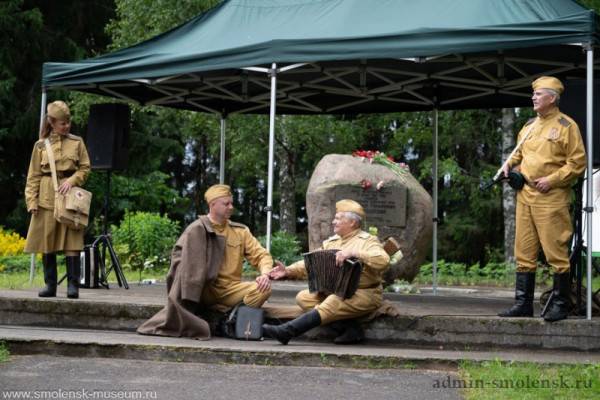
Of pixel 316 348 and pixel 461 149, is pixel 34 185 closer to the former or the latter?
pixel 316 348

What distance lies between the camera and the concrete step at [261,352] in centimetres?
721

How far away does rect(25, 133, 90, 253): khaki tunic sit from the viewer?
9.25 meters

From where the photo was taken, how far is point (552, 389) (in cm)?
621

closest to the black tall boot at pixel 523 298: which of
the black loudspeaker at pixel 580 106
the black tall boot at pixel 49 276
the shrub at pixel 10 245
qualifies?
the black loudspeaker at pixel 580 106

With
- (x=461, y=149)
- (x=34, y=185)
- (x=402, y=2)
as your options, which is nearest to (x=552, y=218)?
(x=402, y=2)

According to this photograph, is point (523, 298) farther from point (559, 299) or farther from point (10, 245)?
point (10, 245)

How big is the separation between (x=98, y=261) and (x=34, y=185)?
5.63 ft

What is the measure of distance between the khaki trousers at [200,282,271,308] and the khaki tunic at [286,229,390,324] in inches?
14.7

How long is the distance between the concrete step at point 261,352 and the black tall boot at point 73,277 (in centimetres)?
115

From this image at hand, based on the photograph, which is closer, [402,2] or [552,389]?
[552,389]

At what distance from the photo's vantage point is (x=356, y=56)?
28.4 feet

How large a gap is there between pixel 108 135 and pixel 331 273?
4342 mm

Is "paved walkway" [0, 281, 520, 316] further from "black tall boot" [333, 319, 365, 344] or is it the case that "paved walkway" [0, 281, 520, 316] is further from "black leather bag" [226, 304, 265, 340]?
"black leather bag" [226, 304, 265, 340]

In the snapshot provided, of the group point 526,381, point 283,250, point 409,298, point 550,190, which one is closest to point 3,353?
point 526,381
